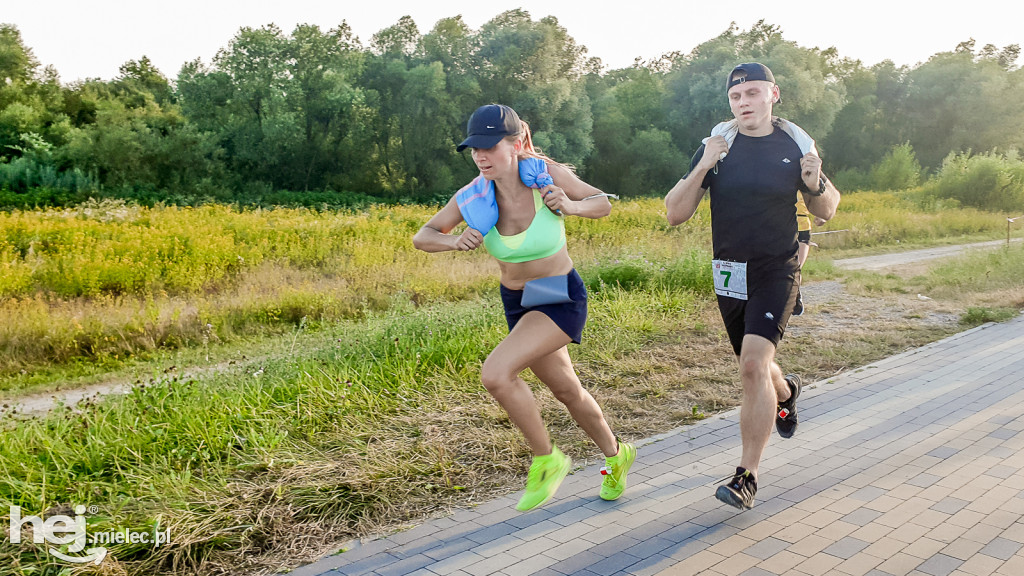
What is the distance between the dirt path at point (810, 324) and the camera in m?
6.69

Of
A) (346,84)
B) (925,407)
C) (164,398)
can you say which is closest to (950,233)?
(925,407)

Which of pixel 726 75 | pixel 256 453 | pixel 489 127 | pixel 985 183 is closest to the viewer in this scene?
pixel 489 127

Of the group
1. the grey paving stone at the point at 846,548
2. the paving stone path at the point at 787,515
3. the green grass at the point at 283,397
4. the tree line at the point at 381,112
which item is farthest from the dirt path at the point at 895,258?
the tree line at the point at 381,112

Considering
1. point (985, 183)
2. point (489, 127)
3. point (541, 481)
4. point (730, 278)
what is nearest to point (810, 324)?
point (730, 278)

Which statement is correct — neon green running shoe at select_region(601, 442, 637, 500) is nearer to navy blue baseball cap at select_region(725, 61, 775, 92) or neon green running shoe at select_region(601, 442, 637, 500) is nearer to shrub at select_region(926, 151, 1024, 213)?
navy blue baseball cap at select_region(725, 61, 775, 92)

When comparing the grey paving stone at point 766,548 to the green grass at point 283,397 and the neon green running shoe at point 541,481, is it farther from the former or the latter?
the green grass at point 283,397

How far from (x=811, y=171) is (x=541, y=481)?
2.09 m

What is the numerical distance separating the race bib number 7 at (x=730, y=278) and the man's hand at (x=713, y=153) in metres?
0.53

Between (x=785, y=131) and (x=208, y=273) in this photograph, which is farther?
(x=208, y=273)

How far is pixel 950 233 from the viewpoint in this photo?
26.0 m

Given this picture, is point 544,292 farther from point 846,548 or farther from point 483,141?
point 846,548

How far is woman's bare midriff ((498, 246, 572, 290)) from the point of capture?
415 centimetres

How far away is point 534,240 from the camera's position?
4098mm

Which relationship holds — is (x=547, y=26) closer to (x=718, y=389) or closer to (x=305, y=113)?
(x=305, y=113)
